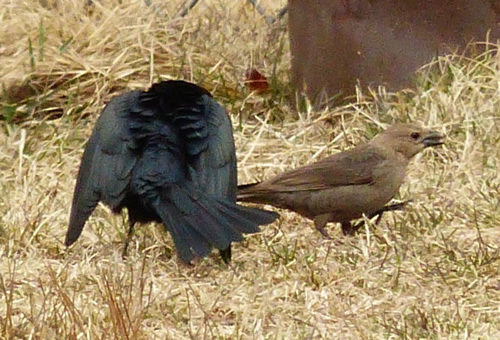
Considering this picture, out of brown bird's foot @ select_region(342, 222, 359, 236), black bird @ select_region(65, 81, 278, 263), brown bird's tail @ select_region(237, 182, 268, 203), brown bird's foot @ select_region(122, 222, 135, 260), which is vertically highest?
black bird @ select_region(65, 81, 278, 263)

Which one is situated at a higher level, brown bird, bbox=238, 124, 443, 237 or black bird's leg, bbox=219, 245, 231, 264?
brown bird, bbox=238, 124, 443, 237

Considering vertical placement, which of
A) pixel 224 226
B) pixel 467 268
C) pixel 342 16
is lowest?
pixel 467 268

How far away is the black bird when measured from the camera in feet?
16.6

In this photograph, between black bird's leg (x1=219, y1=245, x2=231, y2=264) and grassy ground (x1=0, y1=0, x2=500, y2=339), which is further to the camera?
black bird's leg (x1=219, y1=245, x2=231, y2=264)

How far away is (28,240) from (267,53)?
3042 millimetres

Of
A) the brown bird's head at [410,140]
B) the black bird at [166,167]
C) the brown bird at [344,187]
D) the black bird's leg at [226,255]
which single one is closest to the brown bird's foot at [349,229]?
the brown bird at [344,187]

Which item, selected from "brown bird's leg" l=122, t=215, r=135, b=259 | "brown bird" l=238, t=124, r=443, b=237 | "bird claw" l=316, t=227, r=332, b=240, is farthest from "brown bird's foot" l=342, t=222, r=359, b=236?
"brown bird's leg" l=122, t=215, r=135, b=259

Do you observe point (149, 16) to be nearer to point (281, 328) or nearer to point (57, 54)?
point (57, 54)

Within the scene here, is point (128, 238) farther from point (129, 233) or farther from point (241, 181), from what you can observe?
point (241, 181)

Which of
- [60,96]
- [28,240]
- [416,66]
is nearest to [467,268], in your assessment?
[28,240]

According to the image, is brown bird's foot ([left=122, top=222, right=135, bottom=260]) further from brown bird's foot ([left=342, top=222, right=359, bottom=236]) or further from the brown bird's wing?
brown bird's foot ([left=342, top=222, right=359, bottom=236])

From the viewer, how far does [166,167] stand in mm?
5254

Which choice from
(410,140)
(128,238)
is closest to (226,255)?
(128,238)

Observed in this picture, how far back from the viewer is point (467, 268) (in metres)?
4.93
